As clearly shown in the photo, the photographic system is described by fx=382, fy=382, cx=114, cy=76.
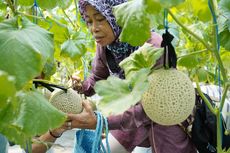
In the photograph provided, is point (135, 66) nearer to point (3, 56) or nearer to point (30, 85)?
point (30, 85)

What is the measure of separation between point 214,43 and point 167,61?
6.8 inches

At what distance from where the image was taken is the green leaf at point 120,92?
3.21 ft

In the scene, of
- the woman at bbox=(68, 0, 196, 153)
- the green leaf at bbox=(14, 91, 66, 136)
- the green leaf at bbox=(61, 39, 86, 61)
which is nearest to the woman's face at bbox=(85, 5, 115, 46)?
the woman at bbox=(68, 0, 196, 153)

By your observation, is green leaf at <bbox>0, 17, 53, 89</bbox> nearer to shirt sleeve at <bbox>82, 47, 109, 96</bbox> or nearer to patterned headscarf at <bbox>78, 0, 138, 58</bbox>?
patterned headscarf at <bbox>78, 0, 138, 58</bbox>

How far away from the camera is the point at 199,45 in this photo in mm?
2484

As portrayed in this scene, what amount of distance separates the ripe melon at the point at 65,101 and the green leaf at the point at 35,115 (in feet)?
1.62

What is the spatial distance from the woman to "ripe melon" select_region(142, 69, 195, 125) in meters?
0.53

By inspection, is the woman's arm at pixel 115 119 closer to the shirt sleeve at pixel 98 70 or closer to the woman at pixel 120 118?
the woman at pixel 120 118

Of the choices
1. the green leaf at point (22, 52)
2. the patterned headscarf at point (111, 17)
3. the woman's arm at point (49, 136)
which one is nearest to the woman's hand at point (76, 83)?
the patterned headscarf at point (111, 17)

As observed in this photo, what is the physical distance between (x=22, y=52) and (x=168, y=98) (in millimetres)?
524

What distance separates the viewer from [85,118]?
1702 mm

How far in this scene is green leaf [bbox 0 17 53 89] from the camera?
0.86 m

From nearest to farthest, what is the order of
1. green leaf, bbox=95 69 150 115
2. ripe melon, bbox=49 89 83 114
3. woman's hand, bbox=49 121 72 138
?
1. green leaf, bbox=95 69 150 115
2. ripe melon, bbox=49 89 83 114
3. woman's hand, bbox=49 121 72 138

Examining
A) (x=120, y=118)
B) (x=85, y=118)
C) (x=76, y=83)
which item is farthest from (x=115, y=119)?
(x=76, y=83)
